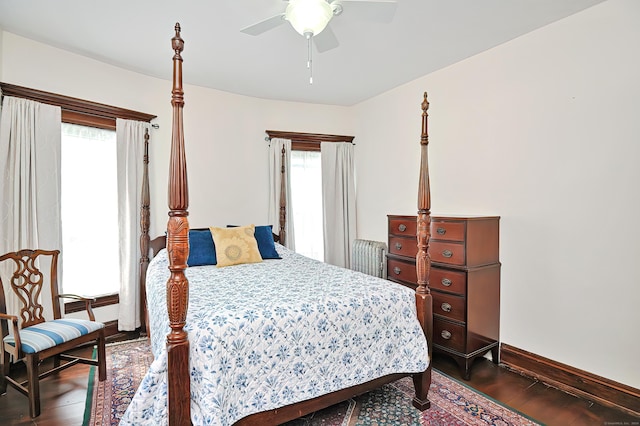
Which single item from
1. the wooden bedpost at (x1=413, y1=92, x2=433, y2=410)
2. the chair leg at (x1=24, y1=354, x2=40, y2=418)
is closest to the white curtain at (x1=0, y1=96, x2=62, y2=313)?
the chair leg at (x1=24, y1=354, x2=40, y2=418)

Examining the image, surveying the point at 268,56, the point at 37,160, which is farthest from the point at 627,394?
the point at 37,160

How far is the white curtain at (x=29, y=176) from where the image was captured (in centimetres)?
268

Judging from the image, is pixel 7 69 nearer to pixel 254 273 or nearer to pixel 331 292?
pixel 254 273

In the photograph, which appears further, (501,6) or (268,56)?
(268,56)

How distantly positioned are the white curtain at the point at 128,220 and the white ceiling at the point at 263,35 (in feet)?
2.37

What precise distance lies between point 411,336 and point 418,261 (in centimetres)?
48

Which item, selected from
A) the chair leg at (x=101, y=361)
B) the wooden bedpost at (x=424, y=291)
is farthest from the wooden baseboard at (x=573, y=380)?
the chair leg at (x=101, y=361)

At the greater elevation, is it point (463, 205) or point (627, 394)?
point (463, 205)

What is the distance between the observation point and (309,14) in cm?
193

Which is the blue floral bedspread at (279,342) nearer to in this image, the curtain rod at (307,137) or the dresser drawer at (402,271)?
the dresser drawer at (402,271)

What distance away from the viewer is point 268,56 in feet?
10.2

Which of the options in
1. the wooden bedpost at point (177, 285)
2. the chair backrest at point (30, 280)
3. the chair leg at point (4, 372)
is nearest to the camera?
the wooden bedpost at point (177, 285)

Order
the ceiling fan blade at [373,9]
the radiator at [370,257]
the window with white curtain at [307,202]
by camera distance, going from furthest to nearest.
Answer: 1. the window with white curtain at [307,202]
2. the radiator at [370,257]
3. the ceiling fan blade at [373,9]

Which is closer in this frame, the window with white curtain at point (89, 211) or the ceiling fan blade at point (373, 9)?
the ceiling fan blade at point (373, 9)
